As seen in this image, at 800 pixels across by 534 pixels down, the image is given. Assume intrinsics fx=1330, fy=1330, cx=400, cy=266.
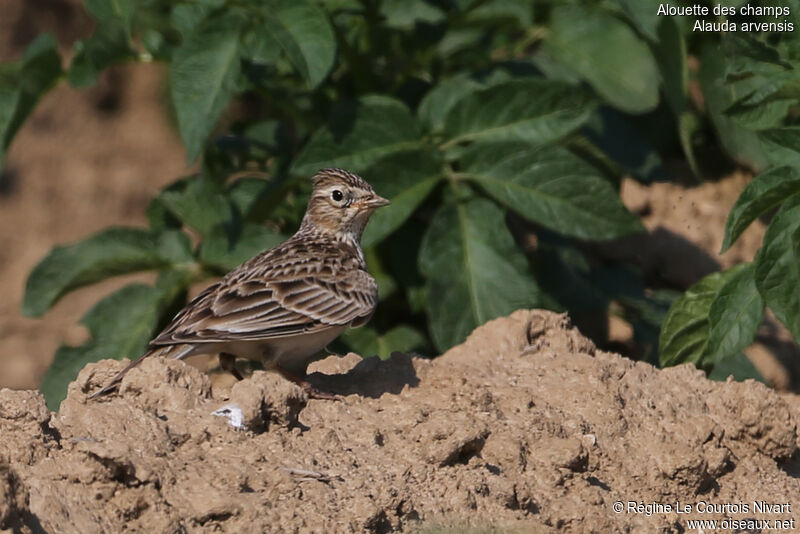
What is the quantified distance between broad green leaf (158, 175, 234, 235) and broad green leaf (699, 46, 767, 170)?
3.04 m

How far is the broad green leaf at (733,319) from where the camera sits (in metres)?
6.09

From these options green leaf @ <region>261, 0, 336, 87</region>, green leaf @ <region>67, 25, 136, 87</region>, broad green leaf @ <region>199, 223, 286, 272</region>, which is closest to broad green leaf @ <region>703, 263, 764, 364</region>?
green leaf @ <region>261, 0, 336, 87</region>

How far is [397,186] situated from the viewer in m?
7.18

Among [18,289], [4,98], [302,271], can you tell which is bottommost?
[18,289]

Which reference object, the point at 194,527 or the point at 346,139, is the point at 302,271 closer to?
the point at 346,139

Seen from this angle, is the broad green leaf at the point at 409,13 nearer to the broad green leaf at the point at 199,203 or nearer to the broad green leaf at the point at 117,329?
the broad green leaf at the point at 199,203

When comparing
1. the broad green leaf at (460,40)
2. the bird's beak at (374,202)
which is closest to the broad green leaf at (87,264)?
the bird's beak at (374,202)

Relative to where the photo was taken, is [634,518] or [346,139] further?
[346,139]

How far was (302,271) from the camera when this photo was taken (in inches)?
238

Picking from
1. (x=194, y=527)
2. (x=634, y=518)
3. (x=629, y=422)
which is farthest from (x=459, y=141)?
(x=194, y=527)

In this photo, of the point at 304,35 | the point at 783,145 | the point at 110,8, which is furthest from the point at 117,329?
the point at 783,145

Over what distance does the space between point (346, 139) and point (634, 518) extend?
323cm

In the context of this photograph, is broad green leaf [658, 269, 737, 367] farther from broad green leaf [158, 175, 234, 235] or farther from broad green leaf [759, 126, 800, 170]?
broad green leaf [158, 175, 234, 235]

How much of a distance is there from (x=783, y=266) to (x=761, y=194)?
0.33m
